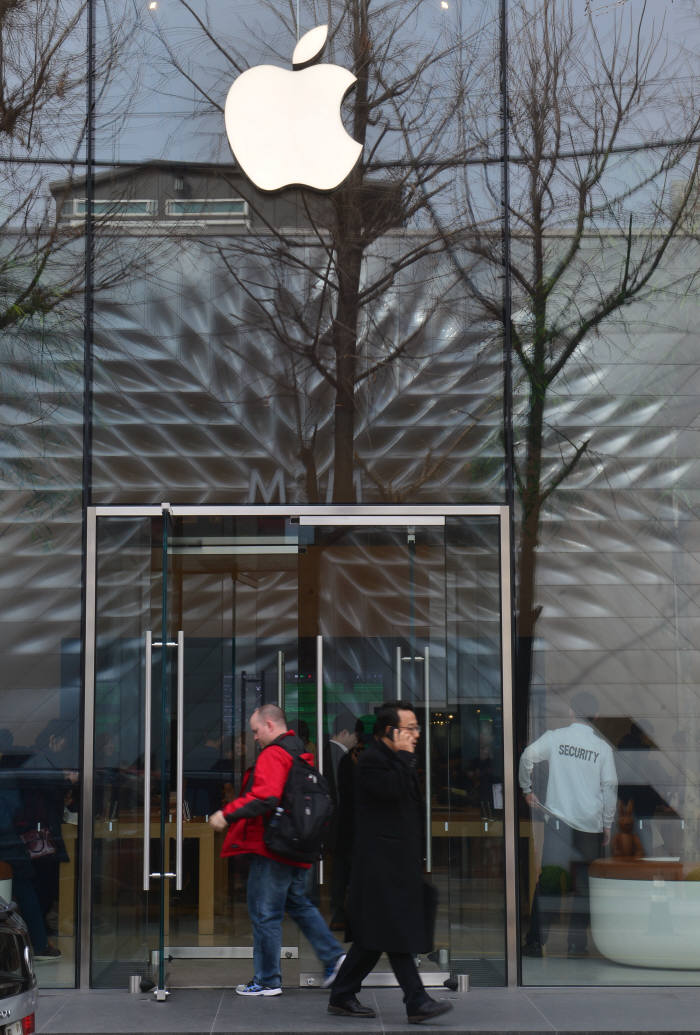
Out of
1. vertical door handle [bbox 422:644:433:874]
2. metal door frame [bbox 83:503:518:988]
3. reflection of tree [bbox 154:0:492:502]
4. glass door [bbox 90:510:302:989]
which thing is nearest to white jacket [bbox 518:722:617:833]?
metal door frame [bbox 83:503:518:988]

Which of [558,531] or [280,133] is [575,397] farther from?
[280,133]

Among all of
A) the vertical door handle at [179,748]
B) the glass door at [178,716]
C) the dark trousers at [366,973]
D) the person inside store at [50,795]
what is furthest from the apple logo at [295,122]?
the dark trousers at [366,973]

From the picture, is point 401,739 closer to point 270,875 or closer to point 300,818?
point 300,818

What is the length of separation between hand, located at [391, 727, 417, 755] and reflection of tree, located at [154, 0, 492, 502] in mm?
1938

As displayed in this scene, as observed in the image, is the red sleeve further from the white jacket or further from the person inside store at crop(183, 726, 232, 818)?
the white jacket

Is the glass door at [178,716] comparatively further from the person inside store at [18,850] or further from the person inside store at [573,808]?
the person inside store at [573,808]

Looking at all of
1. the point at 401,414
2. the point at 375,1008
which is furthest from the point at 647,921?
the point at 401,414

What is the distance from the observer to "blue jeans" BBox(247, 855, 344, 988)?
24.5 ft

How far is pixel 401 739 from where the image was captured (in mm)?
6926

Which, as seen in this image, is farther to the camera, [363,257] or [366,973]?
[363,257]

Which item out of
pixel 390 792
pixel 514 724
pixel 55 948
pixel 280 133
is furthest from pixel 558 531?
pixel 55 948

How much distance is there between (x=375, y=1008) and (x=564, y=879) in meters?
1.49

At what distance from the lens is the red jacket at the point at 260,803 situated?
7336 millimetres

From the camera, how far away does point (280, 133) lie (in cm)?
876
